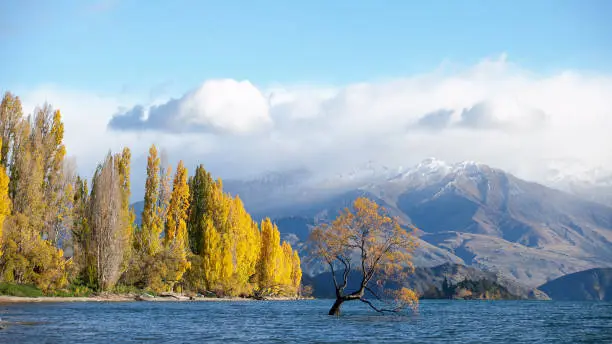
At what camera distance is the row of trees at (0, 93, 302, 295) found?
92.2 meters


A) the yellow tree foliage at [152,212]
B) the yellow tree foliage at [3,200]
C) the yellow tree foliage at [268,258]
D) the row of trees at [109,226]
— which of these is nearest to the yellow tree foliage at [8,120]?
the row of trees at [109,226]

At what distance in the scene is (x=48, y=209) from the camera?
99.4 metres

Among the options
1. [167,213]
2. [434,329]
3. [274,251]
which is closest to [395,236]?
[434,329]

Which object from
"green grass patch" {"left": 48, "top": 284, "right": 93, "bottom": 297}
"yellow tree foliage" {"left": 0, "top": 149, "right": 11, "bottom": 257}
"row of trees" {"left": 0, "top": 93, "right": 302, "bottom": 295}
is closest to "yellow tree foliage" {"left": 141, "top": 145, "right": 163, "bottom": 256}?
"row of trees" {"left": 0, "top": 93, "right": 302, "bottom": 295}

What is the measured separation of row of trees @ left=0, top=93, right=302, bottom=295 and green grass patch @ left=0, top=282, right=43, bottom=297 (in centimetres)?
99

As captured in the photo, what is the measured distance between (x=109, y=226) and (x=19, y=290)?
21.2 metres

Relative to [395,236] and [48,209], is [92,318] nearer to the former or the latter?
[395,236]

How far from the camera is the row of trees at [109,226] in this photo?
92.2 m

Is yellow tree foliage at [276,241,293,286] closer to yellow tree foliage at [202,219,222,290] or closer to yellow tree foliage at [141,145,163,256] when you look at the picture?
yellow tree foliage at [202,219,222,290]

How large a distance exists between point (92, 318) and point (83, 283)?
4442 centimetres

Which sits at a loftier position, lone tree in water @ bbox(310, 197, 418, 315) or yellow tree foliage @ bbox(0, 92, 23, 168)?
yellow tree foliage @ bbox(0, 92, 23, 168)

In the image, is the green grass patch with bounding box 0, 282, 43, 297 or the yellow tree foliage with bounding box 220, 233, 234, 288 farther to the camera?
the yellow tree foliage with bounding box 220, 233, 234, 288

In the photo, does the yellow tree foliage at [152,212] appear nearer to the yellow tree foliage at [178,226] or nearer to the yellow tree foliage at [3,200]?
the yellow tree foliage at [178,226]

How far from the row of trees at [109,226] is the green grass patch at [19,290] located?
0.99 m
